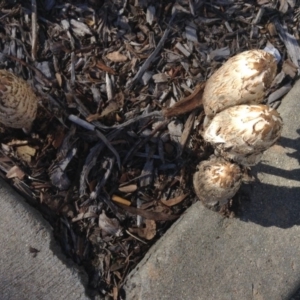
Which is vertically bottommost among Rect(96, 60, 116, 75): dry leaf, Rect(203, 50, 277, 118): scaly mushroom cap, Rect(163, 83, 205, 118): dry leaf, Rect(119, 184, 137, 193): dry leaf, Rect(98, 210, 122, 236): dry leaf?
Rect(98, 210, 122, 236): dry leaf

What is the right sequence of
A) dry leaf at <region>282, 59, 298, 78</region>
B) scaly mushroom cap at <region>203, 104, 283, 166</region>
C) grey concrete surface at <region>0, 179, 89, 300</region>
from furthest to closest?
dry leaf at <region>282, 59, 298, 78</region> < grey concrete surface at <region>0, 179, 89, 300</region> < scaly mushroom cap at <region>203, 104, 283, 166</region>

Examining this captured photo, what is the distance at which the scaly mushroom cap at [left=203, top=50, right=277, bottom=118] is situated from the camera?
2.02m

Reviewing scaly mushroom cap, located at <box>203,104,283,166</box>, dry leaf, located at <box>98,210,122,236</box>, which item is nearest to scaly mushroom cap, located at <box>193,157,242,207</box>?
scaly mushroom cap, located at <box>203,104,283,166</box>

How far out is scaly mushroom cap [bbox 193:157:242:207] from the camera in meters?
2.25

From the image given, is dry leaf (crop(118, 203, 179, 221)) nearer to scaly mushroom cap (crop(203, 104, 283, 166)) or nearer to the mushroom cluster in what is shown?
the mushroom cluster

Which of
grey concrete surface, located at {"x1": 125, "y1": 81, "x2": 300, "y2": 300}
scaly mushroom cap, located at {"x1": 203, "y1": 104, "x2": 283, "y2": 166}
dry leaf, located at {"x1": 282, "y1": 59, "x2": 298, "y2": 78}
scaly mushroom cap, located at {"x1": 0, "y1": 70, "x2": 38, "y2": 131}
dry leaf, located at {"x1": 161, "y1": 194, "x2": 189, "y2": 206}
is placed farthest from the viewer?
dry leaf, located at {"x1": 282, "y1": 59, "x2": 298, "y2": 78}

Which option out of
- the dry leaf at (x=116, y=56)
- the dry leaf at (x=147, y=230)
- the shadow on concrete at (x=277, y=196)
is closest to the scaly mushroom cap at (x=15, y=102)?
the dry leaf at (x=116, y=56)

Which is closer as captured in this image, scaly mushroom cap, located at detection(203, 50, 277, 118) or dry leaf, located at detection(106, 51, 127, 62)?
scaly mushroom cap, located at detection(203, 50, 277, 118)

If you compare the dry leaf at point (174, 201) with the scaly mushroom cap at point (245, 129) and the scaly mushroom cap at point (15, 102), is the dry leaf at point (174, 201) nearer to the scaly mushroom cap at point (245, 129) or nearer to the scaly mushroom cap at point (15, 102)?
the scaly mushroom cap at point (245, 129)

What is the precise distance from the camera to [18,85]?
2.27 metres

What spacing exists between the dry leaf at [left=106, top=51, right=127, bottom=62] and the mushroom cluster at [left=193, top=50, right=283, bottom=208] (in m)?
0.71

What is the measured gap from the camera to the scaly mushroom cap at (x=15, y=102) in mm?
2199

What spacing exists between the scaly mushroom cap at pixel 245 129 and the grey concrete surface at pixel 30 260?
3.55ft

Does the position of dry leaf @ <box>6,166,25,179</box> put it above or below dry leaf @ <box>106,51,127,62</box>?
below
